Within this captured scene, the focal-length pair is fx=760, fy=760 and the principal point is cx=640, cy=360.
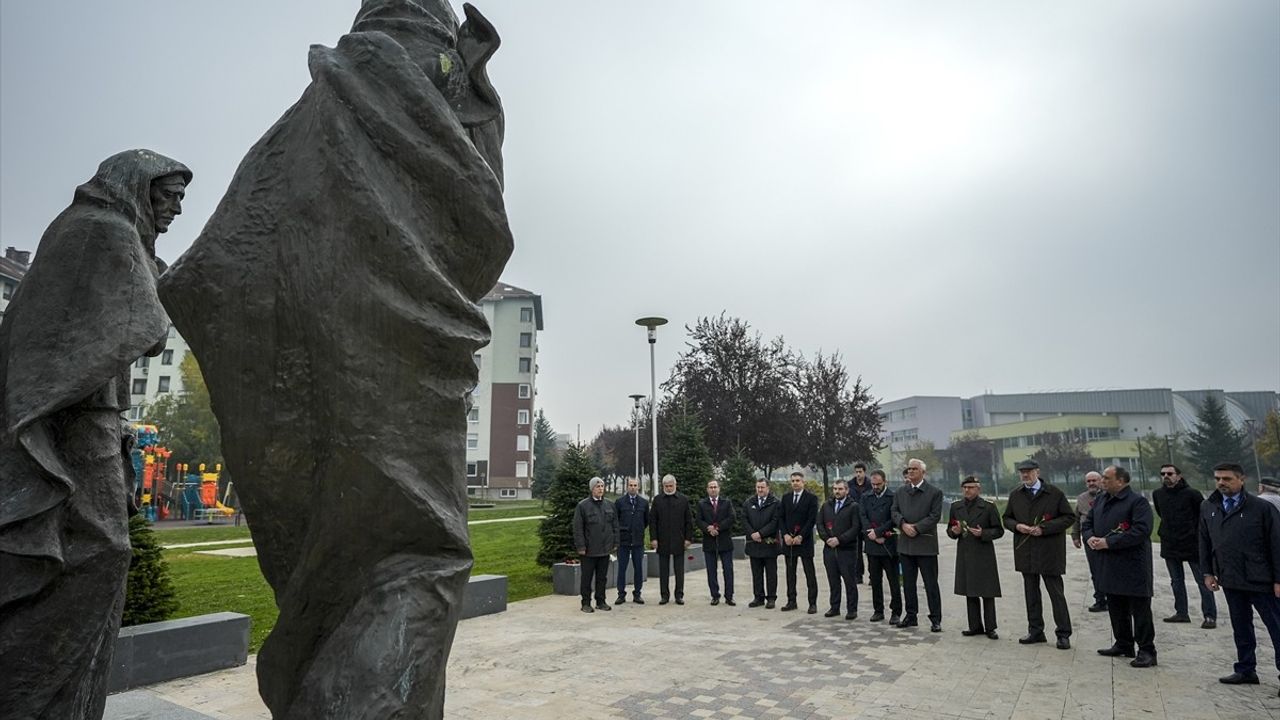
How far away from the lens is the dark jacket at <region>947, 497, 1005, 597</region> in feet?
29.6

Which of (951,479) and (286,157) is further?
(951,479)

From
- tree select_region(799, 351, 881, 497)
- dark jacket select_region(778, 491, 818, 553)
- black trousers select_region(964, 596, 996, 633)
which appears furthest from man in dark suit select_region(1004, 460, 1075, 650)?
tree select_region(799, 351, 881, 497)

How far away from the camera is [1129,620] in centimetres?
796

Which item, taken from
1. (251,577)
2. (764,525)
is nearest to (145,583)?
(251,577)

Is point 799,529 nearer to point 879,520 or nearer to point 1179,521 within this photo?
point 879,520

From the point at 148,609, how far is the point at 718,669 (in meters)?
5.05

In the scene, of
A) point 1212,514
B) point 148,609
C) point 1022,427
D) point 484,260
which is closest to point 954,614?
point 1212,514

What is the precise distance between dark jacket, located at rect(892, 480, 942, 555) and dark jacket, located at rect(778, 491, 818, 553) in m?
1.72

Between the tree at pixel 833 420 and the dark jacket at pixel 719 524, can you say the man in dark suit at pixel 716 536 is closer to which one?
the dark jacket at pixel 719 524

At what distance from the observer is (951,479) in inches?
2862

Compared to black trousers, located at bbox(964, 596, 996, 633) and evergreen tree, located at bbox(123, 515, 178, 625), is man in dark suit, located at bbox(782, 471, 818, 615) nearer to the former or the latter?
black trousers, located at bbox(964, 596, 996, 633)

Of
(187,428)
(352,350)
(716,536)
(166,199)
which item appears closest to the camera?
(352,350)

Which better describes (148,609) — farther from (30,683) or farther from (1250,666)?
(1250,666)

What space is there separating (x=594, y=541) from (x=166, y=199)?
28.4ft
